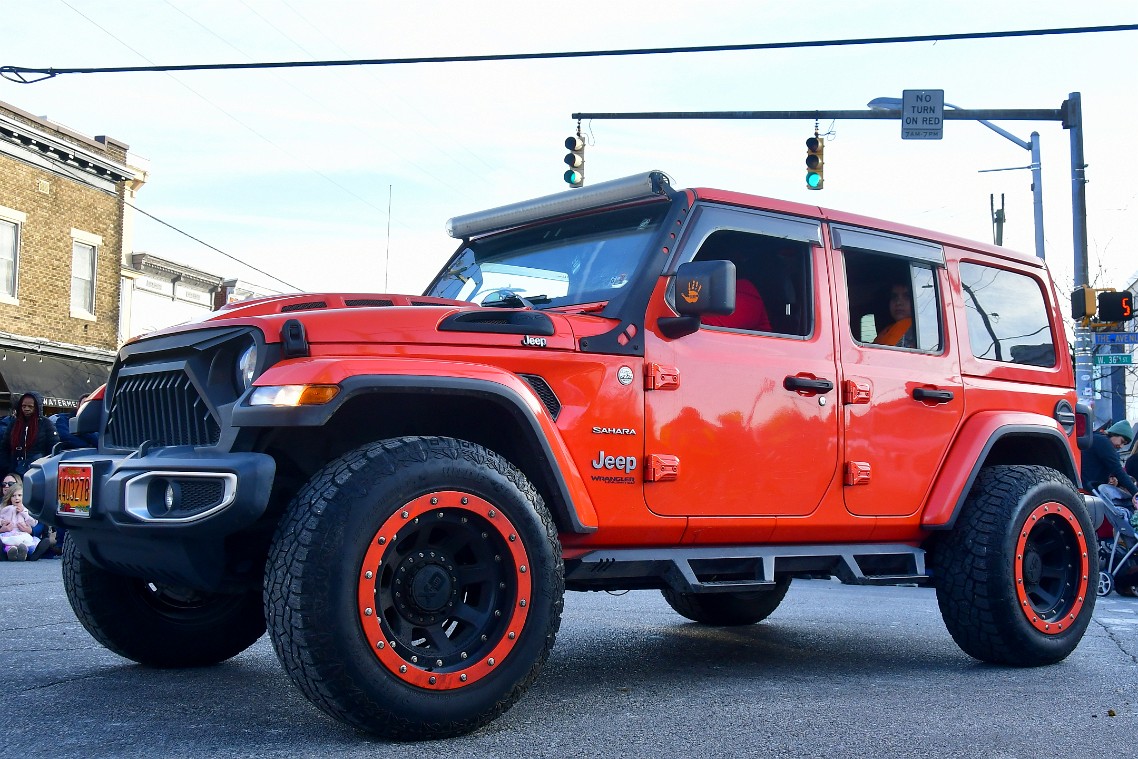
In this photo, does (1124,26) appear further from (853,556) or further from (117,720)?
(117,720)

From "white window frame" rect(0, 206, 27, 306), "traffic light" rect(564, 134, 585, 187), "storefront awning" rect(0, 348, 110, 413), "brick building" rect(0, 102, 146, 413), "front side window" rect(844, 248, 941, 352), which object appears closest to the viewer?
"front side window" rect(844, 248, 941, 352)

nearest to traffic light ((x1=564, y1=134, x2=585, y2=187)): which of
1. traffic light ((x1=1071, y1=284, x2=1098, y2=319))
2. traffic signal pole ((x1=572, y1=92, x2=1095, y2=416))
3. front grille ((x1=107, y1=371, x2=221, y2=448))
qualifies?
traffic signal pole ((x1=572, y1=92, x2=1095, y2=416))

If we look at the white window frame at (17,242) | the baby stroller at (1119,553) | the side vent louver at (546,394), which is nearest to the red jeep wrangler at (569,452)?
the side vent louver at (546,394)

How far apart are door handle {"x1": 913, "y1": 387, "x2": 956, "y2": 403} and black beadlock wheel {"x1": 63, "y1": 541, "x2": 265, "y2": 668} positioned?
311cm

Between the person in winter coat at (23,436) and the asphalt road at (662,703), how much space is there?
5431 mm

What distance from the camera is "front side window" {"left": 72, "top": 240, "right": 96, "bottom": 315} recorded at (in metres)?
25.9

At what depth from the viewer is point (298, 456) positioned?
13.6ft

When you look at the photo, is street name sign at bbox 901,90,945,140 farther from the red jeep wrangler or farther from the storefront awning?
the storefront awning

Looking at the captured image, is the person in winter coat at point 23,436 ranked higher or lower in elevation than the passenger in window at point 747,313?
lower

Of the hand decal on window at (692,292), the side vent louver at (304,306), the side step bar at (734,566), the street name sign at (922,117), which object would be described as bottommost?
the side step bar at (734,566)

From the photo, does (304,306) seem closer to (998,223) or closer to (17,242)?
(17,242)

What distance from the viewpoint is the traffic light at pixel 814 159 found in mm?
16125

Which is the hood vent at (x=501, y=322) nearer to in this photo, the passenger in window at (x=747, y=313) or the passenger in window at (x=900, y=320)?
the passenger in window at (x=747, y=313)

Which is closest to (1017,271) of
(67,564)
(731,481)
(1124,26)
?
(731,481)
